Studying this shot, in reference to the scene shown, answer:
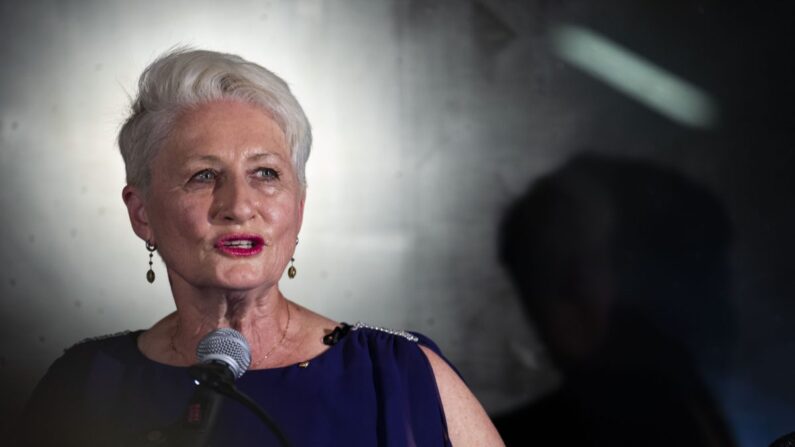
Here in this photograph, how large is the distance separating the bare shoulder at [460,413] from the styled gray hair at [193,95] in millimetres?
470

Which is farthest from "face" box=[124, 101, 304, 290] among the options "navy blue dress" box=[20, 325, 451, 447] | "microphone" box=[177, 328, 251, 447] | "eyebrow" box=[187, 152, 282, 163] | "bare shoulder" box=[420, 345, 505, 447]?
"microphone" box=[177, 328, 251, 447]

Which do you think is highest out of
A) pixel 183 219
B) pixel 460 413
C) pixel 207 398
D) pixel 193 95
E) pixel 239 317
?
pixel 193 95

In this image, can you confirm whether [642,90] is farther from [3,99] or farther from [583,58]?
[3,99]

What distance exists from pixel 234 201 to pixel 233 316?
25 cm

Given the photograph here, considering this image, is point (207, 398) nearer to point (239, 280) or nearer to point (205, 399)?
point (205, 399)

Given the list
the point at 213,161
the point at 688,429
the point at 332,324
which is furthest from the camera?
the point at 688,429

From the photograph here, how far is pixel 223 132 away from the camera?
63.3 inches

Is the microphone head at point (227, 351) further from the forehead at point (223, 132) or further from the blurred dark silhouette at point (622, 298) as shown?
the blurred dark silhouette at point (622, 298)

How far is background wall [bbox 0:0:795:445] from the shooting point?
85.5 inches

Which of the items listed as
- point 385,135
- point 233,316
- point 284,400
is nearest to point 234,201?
point 233,316

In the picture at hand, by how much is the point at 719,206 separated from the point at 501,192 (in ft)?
1.74

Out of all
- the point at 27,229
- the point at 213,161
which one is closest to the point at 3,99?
the point at 27,229

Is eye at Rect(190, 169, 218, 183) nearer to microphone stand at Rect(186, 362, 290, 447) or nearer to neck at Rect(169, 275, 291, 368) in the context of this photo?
neck at Rect(169, 275, 291, 368)

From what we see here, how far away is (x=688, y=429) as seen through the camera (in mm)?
2141
